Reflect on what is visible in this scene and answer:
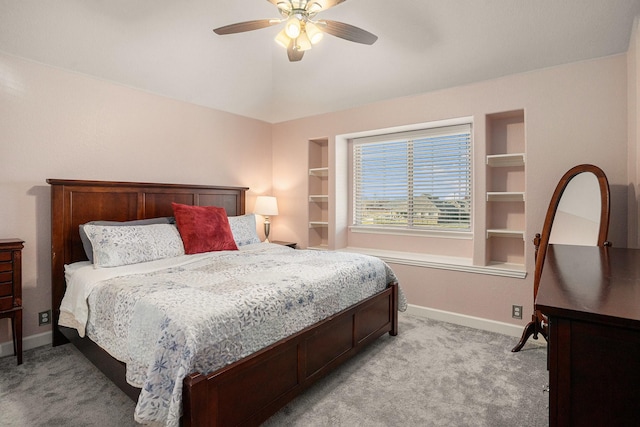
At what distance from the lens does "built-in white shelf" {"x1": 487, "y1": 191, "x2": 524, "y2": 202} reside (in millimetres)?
3150

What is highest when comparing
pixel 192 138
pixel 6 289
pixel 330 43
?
pixel 330 43

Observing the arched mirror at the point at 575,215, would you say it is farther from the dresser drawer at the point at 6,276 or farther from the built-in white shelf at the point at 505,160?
the dresser drawer at the point at 6,276

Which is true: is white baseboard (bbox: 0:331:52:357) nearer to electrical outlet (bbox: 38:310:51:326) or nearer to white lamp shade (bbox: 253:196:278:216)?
electrical outlet (bbox: 38:310:51:326)

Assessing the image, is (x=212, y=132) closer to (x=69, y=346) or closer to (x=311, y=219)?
(x=311, y=219)

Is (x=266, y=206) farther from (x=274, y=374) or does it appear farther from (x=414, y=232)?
(x=274, y=374)

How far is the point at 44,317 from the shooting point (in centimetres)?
290

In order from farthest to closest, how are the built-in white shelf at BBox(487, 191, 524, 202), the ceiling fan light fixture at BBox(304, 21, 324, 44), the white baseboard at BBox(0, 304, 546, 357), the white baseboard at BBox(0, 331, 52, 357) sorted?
the built-in white shelf at BBox(487, 191, 524, 202), the white baseboard at BBox(0, 304, 546, 357), the white baseboard at BBox(0, 331, 52, 357), the ceiling fan light fixture at BBox(304, 21, 324, 44)

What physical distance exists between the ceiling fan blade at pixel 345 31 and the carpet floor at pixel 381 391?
2345mm

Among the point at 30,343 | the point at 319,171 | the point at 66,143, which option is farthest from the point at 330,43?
the point at 30,343

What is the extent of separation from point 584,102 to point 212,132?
3.79 m

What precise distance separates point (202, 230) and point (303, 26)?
78.0 inches

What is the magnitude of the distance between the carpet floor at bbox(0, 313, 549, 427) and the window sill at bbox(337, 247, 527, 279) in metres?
0.62

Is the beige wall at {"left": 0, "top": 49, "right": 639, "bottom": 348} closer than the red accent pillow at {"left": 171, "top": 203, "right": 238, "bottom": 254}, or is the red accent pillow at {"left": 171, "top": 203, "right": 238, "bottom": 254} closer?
the beige wall at {"left": 0, "top": 49, "right": 639, "bottom": 348}

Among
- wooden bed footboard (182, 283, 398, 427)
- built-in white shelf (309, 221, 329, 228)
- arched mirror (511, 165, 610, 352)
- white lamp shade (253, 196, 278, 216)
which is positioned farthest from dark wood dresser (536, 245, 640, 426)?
white lamp shade (253, 196, 278, 216)
